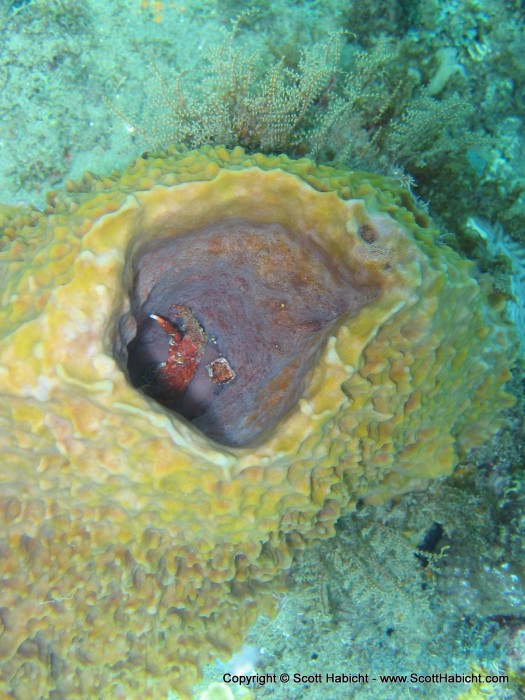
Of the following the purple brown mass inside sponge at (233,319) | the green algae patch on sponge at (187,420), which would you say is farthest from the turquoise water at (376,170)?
the purple brown mass inside sponge at (233,319)

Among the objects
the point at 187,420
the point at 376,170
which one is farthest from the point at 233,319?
the point at 376,170

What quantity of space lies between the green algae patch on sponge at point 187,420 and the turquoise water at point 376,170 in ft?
1.27

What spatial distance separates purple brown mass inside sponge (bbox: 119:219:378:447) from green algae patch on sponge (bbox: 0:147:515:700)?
0.02 meters

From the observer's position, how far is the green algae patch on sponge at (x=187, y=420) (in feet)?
5.60

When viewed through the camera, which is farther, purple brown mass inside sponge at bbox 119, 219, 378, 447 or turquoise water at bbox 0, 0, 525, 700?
turquoise water at bbox 0, 0, 525, 700

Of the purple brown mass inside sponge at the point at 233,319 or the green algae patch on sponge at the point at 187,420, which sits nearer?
the green algae patch on sponge at the point at 187,420

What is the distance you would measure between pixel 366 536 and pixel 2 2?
470 cm

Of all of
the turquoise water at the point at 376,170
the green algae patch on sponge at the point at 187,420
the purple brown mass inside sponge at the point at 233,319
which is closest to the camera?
the green algae patch on sponge at the point at 187,420

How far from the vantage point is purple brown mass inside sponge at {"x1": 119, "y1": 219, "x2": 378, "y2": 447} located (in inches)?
89.0

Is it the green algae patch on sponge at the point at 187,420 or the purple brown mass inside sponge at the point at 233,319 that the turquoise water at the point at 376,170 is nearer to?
the green algae patch on sponge at the point at 187,420

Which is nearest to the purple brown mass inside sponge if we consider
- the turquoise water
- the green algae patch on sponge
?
the green algae patch on sponge

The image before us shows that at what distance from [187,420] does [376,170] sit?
1924 mm

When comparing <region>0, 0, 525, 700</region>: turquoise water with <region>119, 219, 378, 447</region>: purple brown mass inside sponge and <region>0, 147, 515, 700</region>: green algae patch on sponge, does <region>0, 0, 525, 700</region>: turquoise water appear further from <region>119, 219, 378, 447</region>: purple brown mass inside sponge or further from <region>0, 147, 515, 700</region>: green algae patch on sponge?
<region>119, 219, 378, 447</region>: purple brown mass inside sponge

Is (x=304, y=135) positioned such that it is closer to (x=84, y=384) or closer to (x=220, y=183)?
(x=220, y=183)
